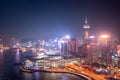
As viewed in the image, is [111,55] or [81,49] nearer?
[111,55]

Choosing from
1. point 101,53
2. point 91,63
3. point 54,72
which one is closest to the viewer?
point 54,72

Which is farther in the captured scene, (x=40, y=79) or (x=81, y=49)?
(x=81, y=49)

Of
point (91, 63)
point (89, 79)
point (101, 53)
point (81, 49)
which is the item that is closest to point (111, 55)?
point (101, 53)

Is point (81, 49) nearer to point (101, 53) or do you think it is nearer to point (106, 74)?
point (101, 53)

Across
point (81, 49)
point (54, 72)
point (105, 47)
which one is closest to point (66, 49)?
point (81, 49)

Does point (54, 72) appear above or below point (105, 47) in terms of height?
below

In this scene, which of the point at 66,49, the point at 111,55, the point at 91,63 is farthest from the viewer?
the point at 66,49

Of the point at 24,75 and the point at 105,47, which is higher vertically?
the point at 105,47

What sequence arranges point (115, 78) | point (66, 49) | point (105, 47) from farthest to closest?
1. point (66, 49)
2. point (105, 47)
3. point (115, 78)

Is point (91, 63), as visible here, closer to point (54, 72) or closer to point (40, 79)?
point (54, 72)
